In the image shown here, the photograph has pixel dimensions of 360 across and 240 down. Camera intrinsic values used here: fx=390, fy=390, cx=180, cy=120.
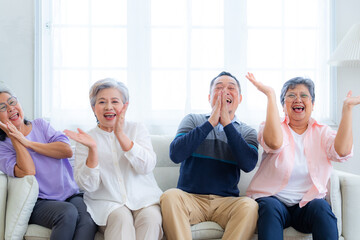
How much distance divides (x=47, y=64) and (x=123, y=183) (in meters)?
1.40

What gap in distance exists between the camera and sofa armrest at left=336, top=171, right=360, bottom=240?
80.5 inches

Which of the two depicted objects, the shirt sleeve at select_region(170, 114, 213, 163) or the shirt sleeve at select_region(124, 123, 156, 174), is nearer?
the shirt sleeve at select_region(124, 123, 156, 174)

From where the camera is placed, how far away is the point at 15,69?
9.66ft

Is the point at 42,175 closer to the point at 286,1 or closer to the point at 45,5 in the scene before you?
the point at 45,5

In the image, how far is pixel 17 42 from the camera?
295cm

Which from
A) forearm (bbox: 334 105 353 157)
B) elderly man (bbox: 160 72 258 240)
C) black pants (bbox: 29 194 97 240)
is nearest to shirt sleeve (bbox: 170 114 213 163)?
elderly man (bbox: 160 72 258 240)

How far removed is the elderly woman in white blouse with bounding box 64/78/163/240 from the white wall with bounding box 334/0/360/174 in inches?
67.5

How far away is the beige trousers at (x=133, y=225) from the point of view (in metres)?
1.82

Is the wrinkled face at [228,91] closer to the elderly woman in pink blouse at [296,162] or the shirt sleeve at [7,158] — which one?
the elderly woman in pink blouse at [296,162]

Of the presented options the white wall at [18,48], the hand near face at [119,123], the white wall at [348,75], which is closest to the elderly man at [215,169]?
the hand near face at [119,123]

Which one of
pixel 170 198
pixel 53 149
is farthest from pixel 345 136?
pixel 53 149

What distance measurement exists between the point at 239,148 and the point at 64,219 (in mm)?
957

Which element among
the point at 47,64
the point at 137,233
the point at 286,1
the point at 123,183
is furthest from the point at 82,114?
the point at 286,1

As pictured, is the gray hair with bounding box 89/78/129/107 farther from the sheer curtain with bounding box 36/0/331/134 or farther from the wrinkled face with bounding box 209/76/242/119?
the sheer curtain with bounding box 36/0/331/134
